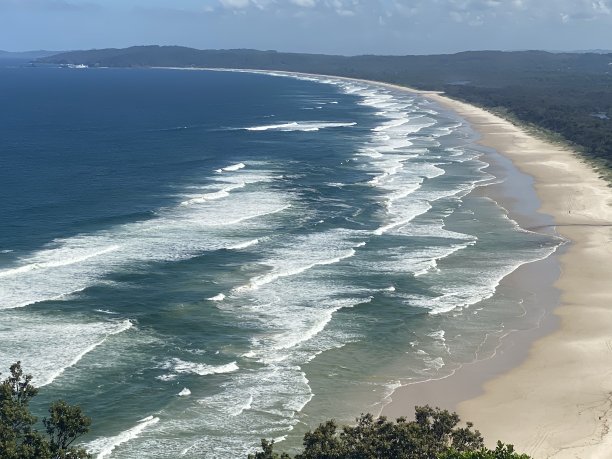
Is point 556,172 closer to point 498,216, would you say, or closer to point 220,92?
point 498,216

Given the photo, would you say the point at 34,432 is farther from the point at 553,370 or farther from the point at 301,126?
the point at 301,126

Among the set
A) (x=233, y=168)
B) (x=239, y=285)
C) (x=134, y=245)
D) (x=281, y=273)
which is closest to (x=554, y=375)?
(x=281, y=273)

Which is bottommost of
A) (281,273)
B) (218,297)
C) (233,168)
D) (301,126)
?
(218,297)

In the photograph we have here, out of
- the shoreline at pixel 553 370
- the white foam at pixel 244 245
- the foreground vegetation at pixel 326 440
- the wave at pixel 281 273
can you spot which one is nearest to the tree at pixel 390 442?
the foreground vegetation at pixel 326 440

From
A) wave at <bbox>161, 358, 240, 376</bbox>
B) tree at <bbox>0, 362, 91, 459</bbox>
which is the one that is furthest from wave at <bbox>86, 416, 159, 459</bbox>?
tree at <bbox>0, 362, 91, 459</bbox>

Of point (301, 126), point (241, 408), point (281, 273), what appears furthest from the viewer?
point (301, 126)

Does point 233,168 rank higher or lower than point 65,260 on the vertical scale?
higher

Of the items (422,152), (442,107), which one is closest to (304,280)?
(422,152)
